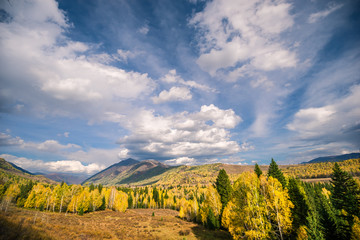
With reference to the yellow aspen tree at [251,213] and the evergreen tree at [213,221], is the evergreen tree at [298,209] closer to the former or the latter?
the yellow aspen tree at [251,213]

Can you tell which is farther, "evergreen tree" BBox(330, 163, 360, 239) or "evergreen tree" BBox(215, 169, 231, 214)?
"evergreen tree" BBox(215, 169, 231, 214)

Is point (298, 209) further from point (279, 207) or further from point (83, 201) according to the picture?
point (83, 201)

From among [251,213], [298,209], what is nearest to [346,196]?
[298,209]

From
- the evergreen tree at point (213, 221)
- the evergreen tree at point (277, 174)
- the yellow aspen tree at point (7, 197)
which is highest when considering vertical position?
the evergreen tree at point (277, 174)

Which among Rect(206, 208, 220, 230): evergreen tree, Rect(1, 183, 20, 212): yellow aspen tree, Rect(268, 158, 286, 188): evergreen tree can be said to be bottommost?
Rect(206, 208, 220, 230): evergreen tree

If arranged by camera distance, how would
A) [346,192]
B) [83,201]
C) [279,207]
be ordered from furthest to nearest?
[83,201], [346,192], [279,207]

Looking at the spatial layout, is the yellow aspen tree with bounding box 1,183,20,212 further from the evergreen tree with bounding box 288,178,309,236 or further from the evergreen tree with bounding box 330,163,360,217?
the evergreen tree with bounding box 330,163,360,217

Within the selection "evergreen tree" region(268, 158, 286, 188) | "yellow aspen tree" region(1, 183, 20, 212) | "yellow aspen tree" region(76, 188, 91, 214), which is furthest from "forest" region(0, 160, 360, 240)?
"yellow aspen tree" region(1, 183, 20, 212)

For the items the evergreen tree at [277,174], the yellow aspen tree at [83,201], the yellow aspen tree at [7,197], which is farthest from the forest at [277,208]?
the yellow aspen tree at [7,197]

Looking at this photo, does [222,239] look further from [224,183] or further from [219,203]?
[224,183]

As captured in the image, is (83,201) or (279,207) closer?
(279,207)

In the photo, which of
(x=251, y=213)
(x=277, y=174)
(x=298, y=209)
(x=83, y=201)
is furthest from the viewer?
(x=83, y=201)

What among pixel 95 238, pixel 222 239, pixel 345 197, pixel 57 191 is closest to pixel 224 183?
pixel 222 239

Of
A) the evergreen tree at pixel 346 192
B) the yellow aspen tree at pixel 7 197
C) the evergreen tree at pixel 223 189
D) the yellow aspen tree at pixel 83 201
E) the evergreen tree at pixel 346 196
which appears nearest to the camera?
the evergreen tree at pixel 346 196
